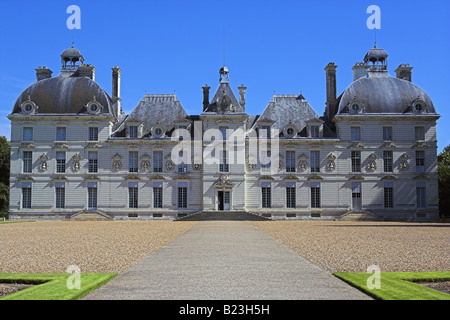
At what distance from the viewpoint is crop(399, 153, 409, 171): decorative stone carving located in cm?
3966

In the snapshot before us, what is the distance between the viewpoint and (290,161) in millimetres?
39844

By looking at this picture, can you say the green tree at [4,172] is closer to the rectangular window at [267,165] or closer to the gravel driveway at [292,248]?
the rectangular window at [267,165]

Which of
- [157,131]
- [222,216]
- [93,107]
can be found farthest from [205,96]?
[222,216]

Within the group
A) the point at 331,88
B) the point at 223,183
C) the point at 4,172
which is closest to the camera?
the point at 223,183

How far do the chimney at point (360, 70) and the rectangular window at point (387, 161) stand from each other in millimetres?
7048

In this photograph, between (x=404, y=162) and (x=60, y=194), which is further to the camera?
(x=404, y=162)

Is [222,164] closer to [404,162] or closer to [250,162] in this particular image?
[250,162]

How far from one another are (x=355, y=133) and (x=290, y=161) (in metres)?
5.54

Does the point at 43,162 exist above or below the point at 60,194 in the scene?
above

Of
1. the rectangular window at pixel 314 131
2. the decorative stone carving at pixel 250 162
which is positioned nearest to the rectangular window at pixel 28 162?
the decorative stone carving at pixel 250 162

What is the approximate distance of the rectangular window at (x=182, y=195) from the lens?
39.6 metres

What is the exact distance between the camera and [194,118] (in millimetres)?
41562

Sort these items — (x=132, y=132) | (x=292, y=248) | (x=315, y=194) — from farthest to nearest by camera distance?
(x=132, y=132) → (x=315, y=194) → (x=292, y=248)
